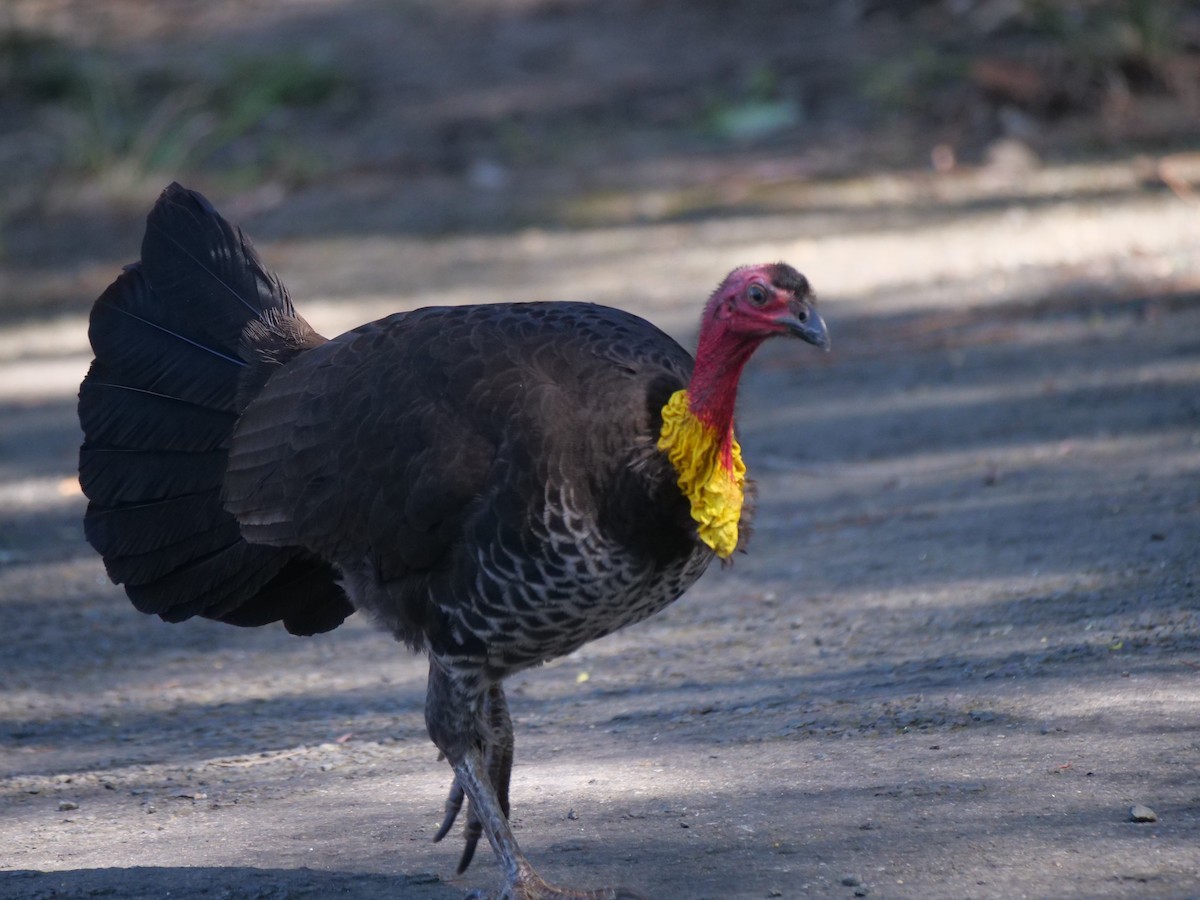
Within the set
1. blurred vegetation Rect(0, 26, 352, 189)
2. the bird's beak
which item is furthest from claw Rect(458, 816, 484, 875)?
blurred vegetation Rect(0, 26, 352, 189)

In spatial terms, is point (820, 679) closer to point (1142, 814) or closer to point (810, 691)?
point (810, 691)

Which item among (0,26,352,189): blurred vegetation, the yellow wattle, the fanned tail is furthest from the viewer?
(0,26,352,189): blurred vegetation

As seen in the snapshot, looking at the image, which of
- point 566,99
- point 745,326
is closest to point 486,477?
point 745,326

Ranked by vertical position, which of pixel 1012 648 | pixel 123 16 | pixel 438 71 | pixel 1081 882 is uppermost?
pixel 123 16

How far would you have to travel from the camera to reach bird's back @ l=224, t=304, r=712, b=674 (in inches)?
147

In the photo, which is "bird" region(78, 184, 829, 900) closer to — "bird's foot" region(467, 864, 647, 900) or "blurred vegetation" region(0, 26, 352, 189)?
"bird's foot" region(467, 864, 647, 900)

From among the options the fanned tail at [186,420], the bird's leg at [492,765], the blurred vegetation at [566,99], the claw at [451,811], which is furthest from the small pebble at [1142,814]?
the blurred vegetation at [566,99]

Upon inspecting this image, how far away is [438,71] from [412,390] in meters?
10.3

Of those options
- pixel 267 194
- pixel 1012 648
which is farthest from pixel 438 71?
pixel 1012 648

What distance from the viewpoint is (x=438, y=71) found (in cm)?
1380

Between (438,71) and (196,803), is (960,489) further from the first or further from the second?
(438,71)

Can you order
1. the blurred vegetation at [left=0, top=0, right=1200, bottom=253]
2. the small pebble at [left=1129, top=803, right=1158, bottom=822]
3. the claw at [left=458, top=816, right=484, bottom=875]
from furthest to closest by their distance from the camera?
the blurred vegetation at [left=0, top=0, right=1200, bottom=253]
the claw at [left=458, top=816, right=484, bottom=875]
the small pebble at [left=1129, top=803, right=1158, bottom=822]

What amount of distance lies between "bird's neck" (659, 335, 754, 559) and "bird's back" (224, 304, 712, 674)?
48mm

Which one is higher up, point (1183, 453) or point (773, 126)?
point (773, 126)
